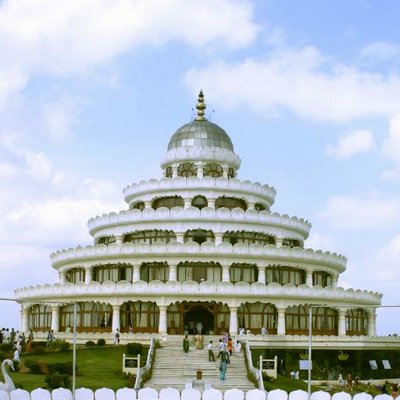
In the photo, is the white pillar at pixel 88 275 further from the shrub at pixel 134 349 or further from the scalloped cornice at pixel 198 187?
the shrub at pixel 134 349

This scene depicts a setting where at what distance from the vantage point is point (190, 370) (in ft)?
188

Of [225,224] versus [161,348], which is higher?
[225,224]

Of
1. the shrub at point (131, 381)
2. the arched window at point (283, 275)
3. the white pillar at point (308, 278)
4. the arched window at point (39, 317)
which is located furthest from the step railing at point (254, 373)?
the arched window at point (39, 317)

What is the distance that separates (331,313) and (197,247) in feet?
50.3

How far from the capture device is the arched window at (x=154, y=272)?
78.2 metres

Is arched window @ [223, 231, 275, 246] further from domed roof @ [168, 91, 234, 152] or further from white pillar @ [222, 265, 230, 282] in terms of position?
domed roof @ [168, 91, 234, 152]

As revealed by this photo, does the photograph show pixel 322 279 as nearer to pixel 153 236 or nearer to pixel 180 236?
pixel 180 236

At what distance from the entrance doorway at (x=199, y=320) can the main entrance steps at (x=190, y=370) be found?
41.8ft

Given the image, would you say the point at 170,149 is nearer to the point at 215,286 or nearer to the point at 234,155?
the point at 234,155

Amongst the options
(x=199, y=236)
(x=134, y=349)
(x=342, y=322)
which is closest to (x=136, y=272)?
(x=199, y=236)

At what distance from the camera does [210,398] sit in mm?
44531

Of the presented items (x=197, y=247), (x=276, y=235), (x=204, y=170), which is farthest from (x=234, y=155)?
(x=197, y=247)

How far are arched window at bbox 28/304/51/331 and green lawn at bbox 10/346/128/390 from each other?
18.0 m

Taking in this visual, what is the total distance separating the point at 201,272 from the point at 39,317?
19.0 meters
